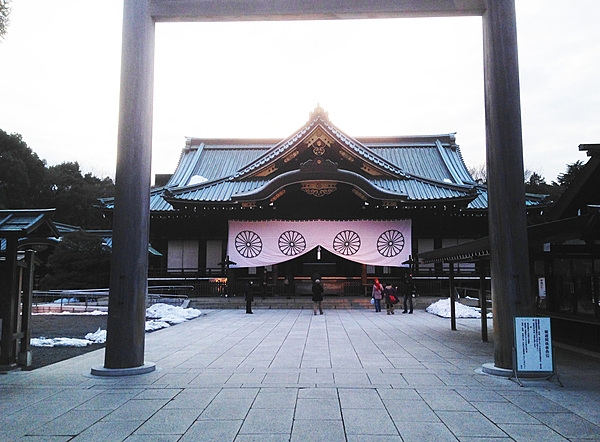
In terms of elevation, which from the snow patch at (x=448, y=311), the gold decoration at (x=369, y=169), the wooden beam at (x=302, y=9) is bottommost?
the snow patch at (x=448, y=311)

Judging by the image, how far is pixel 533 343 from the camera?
7316mm

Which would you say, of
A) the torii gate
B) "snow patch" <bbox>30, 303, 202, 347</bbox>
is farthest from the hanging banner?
the torii gate

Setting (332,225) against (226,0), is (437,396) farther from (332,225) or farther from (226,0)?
(332,225)

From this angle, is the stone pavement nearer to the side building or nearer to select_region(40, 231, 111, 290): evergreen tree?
the side building

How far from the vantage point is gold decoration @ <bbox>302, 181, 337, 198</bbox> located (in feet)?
78.9

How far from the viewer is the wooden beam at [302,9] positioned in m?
8.84

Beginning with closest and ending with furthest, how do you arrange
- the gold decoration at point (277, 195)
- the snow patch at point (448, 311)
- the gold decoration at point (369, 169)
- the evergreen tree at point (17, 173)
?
the snow patch at point (448, 311)
the gold decoration at point (277, 195)
the gold decoration at point (369, 169)
the evergreen tree at point (17, 173)

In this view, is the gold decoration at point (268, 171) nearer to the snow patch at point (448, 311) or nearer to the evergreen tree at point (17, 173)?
the snow patch at point (448, 311)

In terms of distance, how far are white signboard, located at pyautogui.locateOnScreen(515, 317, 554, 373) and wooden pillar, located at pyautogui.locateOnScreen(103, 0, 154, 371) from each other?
5929mm

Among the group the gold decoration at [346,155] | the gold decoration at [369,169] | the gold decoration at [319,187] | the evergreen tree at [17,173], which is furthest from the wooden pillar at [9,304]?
the evergreen tree at [17,173]

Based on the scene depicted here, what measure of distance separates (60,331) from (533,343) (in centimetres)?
1266

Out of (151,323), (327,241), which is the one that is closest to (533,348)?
(151,323)

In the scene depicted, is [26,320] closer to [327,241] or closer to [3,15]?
[3,15]

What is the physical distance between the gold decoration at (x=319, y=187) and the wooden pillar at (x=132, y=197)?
15599 millimetres
